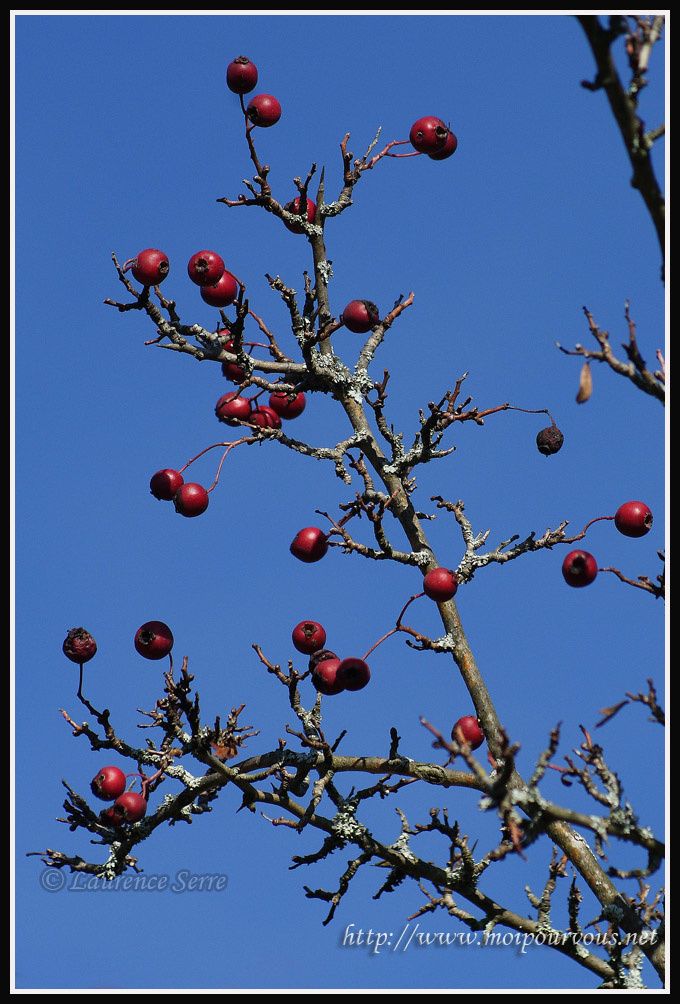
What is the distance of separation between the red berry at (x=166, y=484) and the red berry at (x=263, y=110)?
95.6 inches

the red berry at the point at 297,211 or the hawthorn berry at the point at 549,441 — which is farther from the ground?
the red berry at the point at 297,211

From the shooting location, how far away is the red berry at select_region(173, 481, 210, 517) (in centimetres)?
735

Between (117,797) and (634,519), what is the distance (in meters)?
3.55

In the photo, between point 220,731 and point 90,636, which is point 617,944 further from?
point 90,636

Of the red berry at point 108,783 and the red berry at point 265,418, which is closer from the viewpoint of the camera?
the red berry at point 108,783

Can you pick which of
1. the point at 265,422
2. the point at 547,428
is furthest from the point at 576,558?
the point at 265,422

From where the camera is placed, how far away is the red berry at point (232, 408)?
7.80 metres

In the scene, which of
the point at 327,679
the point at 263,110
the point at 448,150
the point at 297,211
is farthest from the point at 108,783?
the point at 448,150

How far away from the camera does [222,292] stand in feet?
24.4

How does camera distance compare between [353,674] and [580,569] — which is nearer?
[353,674]

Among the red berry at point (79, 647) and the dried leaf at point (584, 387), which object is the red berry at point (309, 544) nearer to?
the red berry at point (79, 647)

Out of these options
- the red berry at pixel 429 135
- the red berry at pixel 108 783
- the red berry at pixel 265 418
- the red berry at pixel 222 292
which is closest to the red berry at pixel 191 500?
the red berry at pixel 265 418

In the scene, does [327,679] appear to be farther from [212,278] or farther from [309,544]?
[212,278]

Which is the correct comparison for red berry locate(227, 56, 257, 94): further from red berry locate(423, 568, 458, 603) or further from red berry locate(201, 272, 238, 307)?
red berry locate(423, 568, 458, 603)
